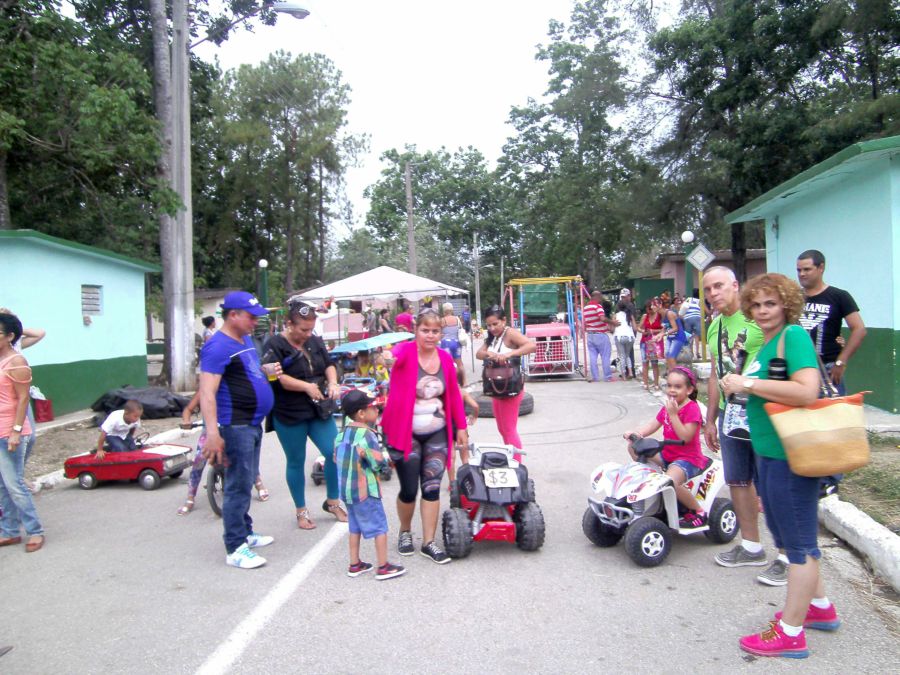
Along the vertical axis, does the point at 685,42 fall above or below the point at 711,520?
above

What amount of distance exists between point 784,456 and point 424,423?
2.35 meters

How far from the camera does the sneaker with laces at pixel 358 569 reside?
473 centimetres

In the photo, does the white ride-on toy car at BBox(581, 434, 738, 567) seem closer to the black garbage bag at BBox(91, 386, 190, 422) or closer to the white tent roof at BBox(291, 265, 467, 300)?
the black garbage bag at BBox(91, 386, 190, 422)

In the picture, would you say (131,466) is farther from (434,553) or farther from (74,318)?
(74,318)

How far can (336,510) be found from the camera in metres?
6.14

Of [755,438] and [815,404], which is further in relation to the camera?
[755,438]

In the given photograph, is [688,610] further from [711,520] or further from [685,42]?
[685,42]

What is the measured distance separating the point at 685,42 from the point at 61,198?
19828 millimetres

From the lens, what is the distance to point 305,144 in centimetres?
3716

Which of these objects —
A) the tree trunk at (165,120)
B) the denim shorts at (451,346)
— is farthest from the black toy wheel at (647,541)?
the tree trunk at (165,120)

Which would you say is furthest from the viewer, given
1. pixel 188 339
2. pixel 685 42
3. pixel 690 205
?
pixel 690 205

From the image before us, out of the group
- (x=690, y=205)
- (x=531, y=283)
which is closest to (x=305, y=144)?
(x=690, y=205)

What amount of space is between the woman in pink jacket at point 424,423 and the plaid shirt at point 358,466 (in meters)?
0.24

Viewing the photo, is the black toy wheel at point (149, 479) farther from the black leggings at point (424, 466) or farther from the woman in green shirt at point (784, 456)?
the woman in green shirt at point (784, 456)
